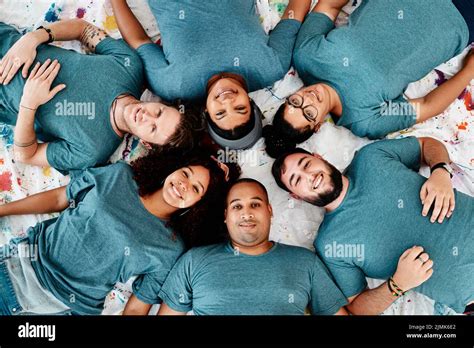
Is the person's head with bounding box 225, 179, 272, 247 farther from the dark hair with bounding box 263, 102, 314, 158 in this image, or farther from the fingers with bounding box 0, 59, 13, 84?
the fingers with bounding box 0, 59, 13, 84

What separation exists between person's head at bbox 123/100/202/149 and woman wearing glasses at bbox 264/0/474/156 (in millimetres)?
317

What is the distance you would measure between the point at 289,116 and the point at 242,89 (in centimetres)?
19

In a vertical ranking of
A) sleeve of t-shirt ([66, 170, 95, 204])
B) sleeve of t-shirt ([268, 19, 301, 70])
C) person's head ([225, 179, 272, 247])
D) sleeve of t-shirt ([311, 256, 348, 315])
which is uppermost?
A: sleeve of t-shirt ([268, 19, 301, 70])

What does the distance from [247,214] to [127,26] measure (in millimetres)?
869

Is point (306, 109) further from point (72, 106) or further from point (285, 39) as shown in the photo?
point (72, 106)

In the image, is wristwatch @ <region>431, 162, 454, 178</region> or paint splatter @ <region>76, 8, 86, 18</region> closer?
wristwatch @ <region>431, 162, 454, 178</region>

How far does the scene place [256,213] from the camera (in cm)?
172

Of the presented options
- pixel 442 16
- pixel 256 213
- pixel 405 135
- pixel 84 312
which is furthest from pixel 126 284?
pixel 442 16

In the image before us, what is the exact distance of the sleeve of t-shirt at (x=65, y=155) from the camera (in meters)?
1.80

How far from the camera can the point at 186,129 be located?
1.80m

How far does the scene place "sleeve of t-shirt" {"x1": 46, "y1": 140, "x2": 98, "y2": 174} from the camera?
180 cm

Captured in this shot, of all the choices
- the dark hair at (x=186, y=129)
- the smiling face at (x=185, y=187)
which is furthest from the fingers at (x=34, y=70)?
the smiling face at (x=185, y=187)

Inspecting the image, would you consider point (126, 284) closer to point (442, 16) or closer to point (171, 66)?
point (171, 66)

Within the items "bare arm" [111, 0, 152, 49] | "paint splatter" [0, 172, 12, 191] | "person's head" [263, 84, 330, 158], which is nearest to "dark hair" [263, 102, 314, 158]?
"person's head" [263, 84, 330, 158]
